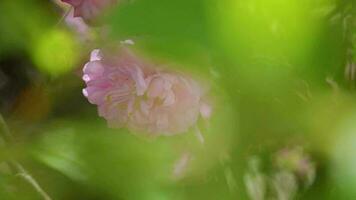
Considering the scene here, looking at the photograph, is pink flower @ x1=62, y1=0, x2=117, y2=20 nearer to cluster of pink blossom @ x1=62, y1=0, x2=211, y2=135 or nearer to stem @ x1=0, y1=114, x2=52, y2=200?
cluster of pink blossom @ x1=62, y1=0, x2=211, y2=135

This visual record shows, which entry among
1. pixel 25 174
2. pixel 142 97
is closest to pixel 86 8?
pixel 142 97

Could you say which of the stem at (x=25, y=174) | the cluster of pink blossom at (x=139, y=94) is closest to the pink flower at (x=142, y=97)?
the cluster of pink blossom at (x=139, y=94)

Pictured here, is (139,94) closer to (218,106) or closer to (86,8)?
(86,8)

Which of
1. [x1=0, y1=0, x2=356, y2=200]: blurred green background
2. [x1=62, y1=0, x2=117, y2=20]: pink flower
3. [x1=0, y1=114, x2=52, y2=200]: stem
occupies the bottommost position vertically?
[x1=0, y1=0, x2=356, y2=200]: blurred green background

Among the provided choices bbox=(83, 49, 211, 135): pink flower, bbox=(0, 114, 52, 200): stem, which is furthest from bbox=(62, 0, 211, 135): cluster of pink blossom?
bbox=(0, 114, 52, 200): stem

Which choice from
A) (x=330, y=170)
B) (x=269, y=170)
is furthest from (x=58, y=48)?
(x=330, y=170)

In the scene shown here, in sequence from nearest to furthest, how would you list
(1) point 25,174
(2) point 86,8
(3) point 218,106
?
(3) point 218,106 → (2) point 86,8 → (1) point 25,174

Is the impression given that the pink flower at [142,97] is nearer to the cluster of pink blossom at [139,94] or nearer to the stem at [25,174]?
the cluster of pink blossom at [139,94]
